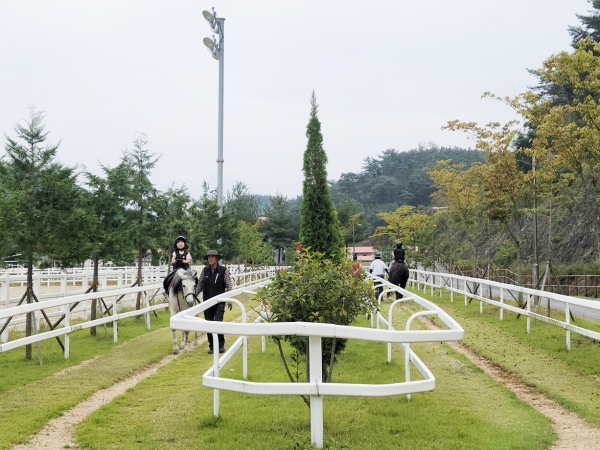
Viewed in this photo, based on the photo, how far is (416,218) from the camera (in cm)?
5578

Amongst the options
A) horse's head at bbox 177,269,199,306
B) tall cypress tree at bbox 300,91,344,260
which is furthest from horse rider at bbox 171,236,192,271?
tall cypress tree at bbox 300,91,344,260

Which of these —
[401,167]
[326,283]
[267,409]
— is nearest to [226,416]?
[267,409]

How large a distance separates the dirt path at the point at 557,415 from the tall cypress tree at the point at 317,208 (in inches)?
341

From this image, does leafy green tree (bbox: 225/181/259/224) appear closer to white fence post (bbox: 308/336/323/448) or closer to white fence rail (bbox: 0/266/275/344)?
white fence rail (bbox: 0/266/275/344)

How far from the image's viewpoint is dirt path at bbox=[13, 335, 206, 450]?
6.44 m

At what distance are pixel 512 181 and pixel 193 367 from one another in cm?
1134

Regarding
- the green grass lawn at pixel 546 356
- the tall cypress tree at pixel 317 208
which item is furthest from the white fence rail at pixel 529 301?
the tall cypress tree at pixel 317 208

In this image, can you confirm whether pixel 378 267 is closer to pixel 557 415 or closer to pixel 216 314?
pixel 216 314

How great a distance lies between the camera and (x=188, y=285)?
44.2ft

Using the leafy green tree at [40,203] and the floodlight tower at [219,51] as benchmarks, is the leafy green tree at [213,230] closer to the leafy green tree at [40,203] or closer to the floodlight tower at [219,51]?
the floodlight tower at [219,51]

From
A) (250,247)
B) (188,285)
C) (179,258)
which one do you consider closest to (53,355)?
(188,285)

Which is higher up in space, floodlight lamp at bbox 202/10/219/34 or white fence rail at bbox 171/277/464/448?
floodlight lamp at bbox 202/10/219/34

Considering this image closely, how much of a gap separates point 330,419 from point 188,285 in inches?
274

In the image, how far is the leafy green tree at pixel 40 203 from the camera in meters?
A: 12.1
